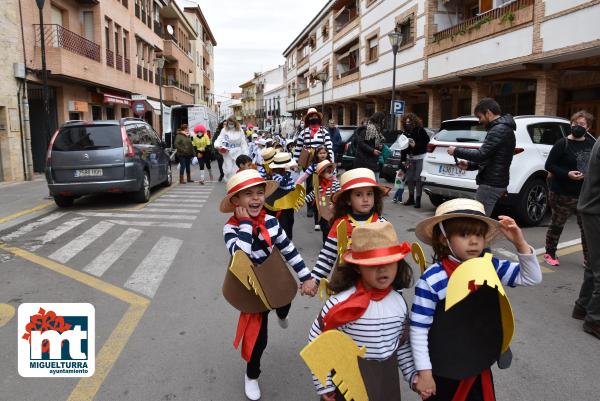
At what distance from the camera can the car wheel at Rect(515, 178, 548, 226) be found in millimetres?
7789

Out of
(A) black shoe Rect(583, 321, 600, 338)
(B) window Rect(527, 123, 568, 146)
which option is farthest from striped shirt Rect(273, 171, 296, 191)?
(B) window Rect(527, 123, 568, 146)

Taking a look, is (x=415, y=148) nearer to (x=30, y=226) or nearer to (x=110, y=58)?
(x=30, y=226)

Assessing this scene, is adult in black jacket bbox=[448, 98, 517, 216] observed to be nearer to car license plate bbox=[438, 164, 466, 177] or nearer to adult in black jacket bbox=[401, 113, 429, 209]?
car license plate bbox=[438, 164, 466, 177]

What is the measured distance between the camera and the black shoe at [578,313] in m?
4.30

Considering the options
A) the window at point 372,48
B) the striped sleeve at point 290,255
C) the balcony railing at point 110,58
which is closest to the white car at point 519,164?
the striped sleeve at point 290,255

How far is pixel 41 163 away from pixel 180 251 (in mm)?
13418

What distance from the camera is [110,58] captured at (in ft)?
76.5

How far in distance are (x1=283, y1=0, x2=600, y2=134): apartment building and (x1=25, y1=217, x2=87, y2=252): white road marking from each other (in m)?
12.2

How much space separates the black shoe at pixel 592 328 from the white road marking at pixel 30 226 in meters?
7.61

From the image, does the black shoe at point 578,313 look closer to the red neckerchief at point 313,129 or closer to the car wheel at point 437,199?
the red neckerchief at point 313,129

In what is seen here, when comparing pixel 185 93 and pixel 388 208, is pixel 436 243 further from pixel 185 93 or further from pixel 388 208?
pixel 185 93

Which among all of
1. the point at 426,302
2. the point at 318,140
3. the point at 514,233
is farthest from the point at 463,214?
the point at 318,140

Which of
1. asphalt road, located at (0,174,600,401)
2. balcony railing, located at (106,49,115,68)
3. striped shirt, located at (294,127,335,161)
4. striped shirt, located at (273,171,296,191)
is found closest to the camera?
asphalt road, located at (0,174,600,401)

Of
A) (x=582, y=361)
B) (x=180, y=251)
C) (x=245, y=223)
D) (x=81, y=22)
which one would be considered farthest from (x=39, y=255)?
(x=81, y=22)
